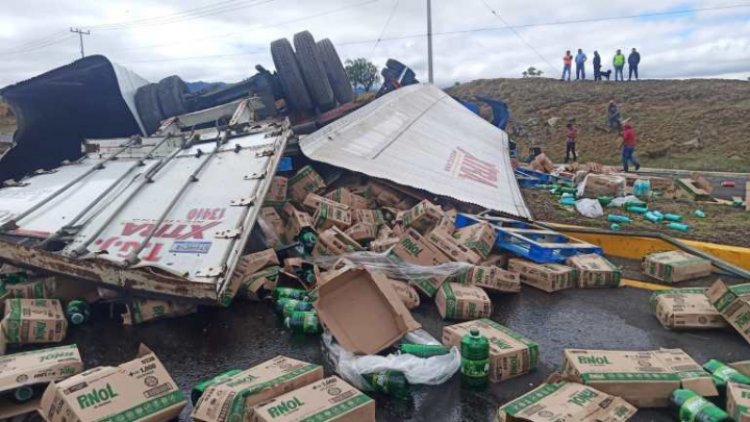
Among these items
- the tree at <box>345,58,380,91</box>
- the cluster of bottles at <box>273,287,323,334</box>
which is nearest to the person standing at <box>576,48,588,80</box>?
the tree at <box>345,58,380,91</box>

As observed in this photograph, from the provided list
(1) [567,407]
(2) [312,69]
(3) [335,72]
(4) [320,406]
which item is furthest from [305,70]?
(1) [567,407]

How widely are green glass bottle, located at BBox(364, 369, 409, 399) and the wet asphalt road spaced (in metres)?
0.06

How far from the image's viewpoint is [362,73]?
3591 centimetres

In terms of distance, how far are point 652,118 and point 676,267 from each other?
1682 cm

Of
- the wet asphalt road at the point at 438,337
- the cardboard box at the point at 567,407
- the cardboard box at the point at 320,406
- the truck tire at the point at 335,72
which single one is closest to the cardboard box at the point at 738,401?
the wet asphalt road at the point at 438,337

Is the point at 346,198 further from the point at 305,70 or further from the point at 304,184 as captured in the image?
the point at 305,70

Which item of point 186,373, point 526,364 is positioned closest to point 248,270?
point 186,373

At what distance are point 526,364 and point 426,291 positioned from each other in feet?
4.36

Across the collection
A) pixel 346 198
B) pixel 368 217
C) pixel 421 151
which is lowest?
pixel 368 217

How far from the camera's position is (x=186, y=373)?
3.36 meters

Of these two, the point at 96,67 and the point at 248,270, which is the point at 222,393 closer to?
the point at 248,270

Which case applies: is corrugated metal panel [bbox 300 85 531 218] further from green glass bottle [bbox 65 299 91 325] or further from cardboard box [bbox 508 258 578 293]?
green glass bottle [bbox 65 299 91 325]

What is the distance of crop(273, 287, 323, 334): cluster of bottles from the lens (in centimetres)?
376

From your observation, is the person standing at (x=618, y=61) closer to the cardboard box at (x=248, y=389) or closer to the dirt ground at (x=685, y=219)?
the dirt ground at (x=685, y=219)
